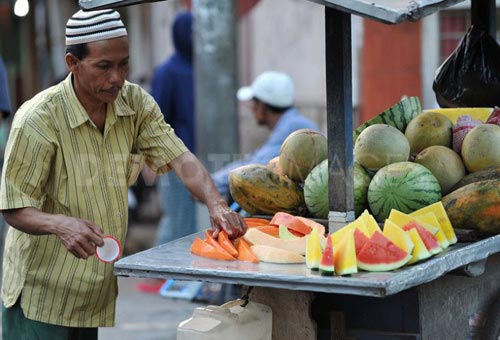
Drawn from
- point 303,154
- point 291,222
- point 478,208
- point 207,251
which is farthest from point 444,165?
point 207,251

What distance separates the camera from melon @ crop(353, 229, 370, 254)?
3529mm

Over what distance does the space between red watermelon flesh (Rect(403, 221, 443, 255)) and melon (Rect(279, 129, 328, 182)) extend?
3.08 feet

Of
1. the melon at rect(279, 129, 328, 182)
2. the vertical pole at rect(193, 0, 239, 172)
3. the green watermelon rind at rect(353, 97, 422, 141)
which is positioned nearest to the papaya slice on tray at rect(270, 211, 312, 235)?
the melon at rect(279, 129, 328, 182)

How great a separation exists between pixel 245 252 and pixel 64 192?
0.81 m

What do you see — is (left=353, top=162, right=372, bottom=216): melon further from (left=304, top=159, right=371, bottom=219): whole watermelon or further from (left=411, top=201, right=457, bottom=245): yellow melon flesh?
(left=411, top=201, right=457, bottom=245): yellow melon flesh

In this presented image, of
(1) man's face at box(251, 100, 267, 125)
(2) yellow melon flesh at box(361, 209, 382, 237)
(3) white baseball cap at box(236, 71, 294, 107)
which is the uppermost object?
(3) white baseball cap at box(236, 71, 294, 107)

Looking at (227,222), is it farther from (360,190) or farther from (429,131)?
(429,131)

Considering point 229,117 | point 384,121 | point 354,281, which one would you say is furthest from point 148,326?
point 354,281

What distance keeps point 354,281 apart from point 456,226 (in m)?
0.99

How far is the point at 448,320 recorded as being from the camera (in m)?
3.94

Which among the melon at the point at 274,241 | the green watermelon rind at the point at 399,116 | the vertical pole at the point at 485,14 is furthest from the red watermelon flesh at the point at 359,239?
the vertical pole at the point at 485,14

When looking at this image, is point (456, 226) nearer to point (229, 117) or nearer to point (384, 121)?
point (384, 121)

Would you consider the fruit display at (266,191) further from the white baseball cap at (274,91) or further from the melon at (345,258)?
the white baseball cap at (274,91)

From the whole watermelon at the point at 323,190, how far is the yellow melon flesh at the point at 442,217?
1.24 feet
